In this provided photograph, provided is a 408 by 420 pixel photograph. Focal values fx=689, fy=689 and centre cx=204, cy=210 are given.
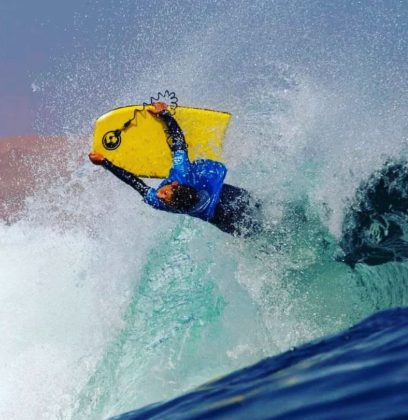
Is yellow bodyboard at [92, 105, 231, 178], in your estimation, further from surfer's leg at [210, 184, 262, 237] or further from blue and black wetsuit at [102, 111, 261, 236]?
surfer's leg at [210, 184, 262, 237]

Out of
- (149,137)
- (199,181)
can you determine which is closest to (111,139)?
(149,137)

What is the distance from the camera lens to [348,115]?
654 centimetres

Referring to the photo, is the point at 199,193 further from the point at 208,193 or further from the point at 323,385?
the point at 323,385

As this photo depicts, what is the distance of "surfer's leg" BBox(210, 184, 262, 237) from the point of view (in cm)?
499

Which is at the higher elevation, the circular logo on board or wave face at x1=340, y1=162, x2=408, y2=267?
the circular logo on board

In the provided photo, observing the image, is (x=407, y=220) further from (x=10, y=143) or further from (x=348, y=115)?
(x=10, y=143)

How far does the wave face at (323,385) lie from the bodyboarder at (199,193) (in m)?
1.29

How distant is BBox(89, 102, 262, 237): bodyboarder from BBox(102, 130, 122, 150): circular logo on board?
474 mm

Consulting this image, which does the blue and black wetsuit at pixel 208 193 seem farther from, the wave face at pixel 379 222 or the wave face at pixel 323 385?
the wave face at pixel 323 385

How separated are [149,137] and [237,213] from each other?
100 cm

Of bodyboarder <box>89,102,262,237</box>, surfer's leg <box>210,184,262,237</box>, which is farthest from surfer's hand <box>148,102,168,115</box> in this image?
surfer's leg <box>210,184,262,237</box>

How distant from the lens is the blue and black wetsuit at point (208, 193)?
4805 mm

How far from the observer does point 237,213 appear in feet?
16.6

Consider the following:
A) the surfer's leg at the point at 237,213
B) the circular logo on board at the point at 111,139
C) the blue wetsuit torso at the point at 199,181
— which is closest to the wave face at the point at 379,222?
the surfer's leg at the point at 237,213
